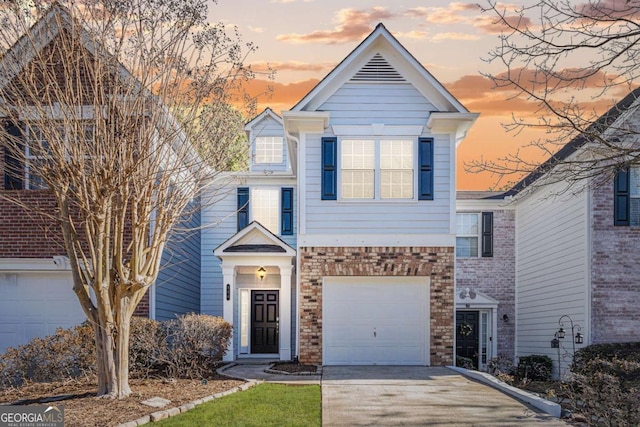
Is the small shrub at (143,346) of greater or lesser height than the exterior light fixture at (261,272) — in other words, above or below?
below

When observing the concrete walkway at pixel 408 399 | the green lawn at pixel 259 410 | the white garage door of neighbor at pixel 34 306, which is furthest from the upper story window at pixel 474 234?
the white garage door of neighbor at pixel 34 306

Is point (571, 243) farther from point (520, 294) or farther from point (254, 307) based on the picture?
point (254, 307)

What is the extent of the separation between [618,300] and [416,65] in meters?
7.39

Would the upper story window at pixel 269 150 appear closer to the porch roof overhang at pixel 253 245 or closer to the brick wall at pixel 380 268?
the porch roof overhang at pixel 253 245

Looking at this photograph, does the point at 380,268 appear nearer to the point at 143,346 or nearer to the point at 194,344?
the point at 194,344

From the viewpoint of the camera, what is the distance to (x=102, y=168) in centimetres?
1138

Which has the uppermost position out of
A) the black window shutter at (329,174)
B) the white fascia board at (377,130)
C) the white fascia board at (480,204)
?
the white fascia board at (377,130)

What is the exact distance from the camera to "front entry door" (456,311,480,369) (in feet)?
78.2

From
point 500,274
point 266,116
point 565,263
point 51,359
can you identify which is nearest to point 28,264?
point 51,359

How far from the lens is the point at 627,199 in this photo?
59.1 feet

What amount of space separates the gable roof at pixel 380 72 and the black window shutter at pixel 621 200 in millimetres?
4032

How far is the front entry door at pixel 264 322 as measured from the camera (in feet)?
71.0

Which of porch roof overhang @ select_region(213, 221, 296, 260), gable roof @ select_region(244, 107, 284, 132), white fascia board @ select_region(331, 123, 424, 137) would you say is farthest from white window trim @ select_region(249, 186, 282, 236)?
white fascia board @ select_region(331, 123, 424, 137)

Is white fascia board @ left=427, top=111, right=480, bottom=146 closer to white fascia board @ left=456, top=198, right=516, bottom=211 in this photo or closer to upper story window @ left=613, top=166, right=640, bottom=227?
upper story window @ left=613, top=166, right=640, bottom=227
